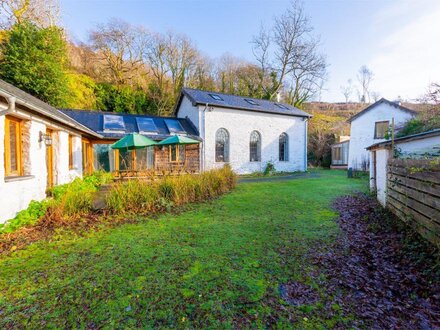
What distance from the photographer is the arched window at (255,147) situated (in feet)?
56.6

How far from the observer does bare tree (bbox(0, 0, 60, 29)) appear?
51.5ft

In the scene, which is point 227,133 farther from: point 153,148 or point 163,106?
point 163,106

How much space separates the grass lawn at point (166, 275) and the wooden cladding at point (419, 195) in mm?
1423

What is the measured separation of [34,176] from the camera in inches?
227

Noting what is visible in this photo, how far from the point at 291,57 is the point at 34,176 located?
26857 millimetres

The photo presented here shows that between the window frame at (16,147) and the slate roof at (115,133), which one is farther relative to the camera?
the slate roof at (115,133)

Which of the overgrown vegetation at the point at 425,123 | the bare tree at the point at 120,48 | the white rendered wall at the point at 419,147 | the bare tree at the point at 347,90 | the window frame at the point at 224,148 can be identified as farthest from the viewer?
the bare tree at the point at 347,90

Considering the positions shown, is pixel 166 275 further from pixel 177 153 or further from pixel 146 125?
pixel 146 125

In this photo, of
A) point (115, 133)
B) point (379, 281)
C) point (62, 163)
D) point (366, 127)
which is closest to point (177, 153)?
point (115, 133)

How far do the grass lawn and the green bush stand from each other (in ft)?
3.63

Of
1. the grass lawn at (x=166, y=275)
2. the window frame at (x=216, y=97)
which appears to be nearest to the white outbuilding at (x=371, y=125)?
the window frame at (x=216, y=97)

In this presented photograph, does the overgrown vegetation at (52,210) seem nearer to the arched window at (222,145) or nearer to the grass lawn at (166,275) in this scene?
the grass lawn at (166,275)

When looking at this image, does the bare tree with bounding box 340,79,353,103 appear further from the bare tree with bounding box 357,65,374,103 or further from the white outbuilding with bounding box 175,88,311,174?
the white outbuilding with bounding box 175,88,311,174

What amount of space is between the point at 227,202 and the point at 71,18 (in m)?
22.2
